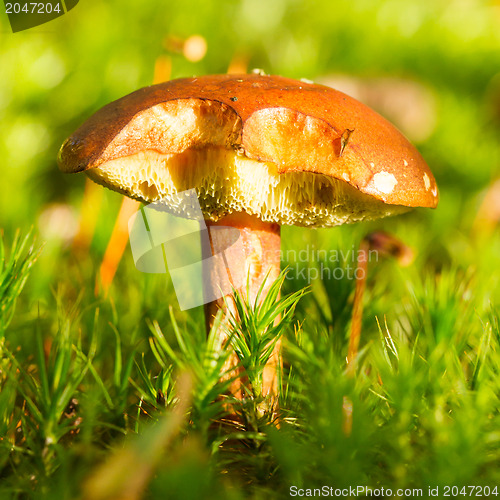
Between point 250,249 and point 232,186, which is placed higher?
point 232,186

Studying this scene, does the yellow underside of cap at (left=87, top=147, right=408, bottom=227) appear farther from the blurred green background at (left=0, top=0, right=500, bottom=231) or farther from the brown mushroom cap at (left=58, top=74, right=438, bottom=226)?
the blurred green background at (left=0, top=0, right=500, bottom=231)

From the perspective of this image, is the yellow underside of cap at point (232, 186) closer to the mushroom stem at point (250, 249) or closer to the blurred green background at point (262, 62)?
the mushroom stem at point (250, 249)

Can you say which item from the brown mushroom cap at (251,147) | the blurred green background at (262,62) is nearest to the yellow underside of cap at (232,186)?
the brown mushroom cap at (251,147)

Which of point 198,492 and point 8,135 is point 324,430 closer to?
point 198,492

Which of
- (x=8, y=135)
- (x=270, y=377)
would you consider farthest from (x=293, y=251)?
(x=8, y=135)

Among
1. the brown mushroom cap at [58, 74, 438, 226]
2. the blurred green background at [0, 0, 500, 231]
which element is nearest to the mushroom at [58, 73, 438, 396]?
the brown mushroom cap at [58, 74, 438, 226]

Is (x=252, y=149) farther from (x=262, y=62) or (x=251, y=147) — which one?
(x=262, y=62)

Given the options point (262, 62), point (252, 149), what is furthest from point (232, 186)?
point (262, 62)
